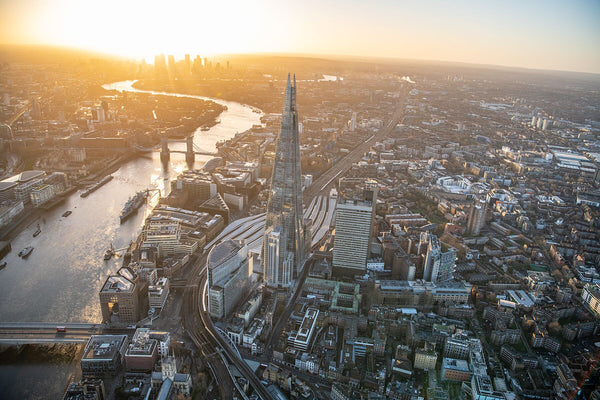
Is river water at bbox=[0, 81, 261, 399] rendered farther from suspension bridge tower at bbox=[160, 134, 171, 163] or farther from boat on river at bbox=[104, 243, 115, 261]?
suspension bridge tower at bbox=[160, 134, 171, 163]

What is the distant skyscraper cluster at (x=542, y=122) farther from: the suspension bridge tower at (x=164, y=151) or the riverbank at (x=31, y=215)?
the riverbank at (x=31, y=215)

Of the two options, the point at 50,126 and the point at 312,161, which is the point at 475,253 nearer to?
the point at 312,161

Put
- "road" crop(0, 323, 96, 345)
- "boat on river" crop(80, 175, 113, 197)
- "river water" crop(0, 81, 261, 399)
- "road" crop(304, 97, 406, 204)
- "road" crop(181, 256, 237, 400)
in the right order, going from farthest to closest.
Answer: "road" crop(304, 97, 406, 204)
"boat on river" crop(80, 175, 113, 197)
"road" crop(0, 323, 96, 345)
"river water" crop(0, 81, 261, 399)
"road" crop(181, 256, 237, 400)

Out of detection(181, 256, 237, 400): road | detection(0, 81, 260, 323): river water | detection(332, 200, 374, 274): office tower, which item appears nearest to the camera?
detection(181, 256, 237, 400): road

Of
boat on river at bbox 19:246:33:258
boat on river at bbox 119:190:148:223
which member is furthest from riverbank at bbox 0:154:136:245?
boat on river at bbox 119:190:148:223

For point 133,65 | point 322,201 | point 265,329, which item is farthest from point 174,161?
point 133,65

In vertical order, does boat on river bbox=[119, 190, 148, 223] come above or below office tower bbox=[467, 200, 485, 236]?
below

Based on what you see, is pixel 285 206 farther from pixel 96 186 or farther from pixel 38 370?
pixel 96 186
